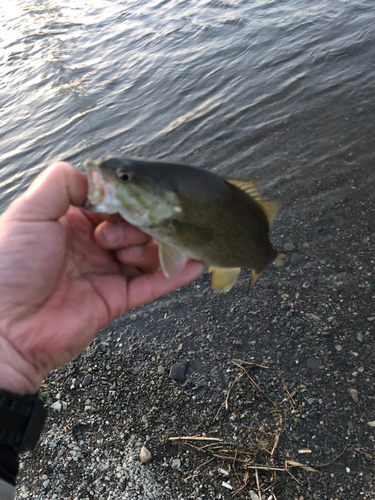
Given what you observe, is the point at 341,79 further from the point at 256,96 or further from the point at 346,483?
the point at 346,483

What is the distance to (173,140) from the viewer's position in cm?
947

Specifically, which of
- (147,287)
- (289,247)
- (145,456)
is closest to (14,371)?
(147,287)

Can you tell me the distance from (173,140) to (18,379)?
7.89 metres

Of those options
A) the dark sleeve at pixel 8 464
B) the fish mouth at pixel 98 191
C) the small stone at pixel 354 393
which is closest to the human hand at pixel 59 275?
the fish mouth at pixel 98 191

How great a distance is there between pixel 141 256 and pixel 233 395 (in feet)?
6.69

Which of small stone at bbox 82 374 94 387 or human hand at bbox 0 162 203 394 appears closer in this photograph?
human hand at bbox 0 162 203 394

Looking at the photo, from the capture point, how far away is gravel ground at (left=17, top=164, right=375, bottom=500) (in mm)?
3402

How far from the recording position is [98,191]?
90.9 inches

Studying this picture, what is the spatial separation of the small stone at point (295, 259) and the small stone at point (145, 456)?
128 inches

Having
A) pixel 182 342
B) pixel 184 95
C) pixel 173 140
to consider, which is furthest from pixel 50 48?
pixel 182 342

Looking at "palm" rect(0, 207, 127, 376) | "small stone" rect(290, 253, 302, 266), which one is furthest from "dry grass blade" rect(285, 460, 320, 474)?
"small stone" rect(290, 253, 302, 266)

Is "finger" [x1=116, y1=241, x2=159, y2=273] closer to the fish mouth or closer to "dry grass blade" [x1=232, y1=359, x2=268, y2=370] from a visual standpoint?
the fish mouth

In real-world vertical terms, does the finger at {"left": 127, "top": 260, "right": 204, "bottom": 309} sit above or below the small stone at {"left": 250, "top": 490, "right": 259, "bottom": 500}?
above

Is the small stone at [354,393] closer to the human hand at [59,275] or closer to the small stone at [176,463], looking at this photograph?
the small stone at [176,463]
